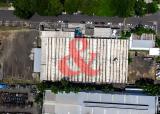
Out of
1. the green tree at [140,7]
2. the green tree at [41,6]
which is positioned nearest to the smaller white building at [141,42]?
the green tree at [140,7]

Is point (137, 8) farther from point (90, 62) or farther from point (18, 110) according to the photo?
point (18, 110)

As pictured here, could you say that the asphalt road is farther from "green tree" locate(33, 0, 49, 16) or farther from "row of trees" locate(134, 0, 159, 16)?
"green tree" locate(33, 0, 49, 16)

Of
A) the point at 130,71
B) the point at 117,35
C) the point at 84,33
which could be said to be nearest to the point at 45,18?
the point at 84,33

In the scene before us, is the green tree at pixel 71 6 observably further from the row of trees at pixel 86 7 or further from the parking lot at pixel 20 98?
the parking lot at pixel 20 98

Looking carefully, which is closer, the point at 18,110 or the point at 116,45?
the point at 116,45

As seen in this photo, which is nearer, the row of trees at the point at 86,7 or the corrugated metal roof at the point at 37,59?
the row of trees at the point at 86,7

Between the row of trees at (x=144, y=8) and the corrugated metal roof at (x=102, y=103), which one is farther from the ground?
Result: the row of trees at (x=144, y=8)
